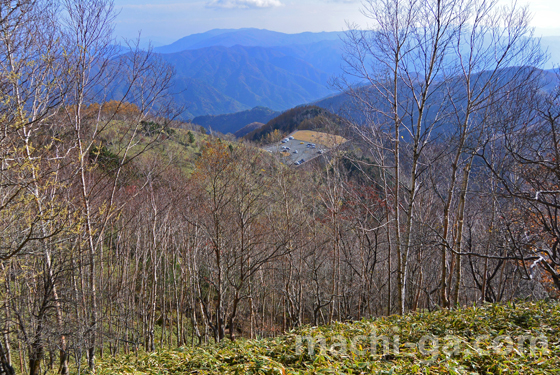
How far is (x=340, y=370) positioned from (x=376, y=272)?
44.8 feet

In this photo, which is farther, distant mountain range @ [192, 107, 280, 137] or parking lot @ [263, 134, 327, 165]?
distant mountain range @ [192, 107, 280, 137]

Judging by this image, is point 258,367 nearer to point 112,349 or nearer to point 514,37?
point 514,37

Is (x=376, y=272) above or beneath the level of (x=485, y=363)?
beneath

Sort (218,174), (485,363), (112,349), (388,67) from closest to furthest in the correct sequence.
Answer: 1. (485,363)
2. (388,67)
3. (218,174)
4. (112,349)

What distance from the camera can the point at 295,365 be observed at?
10.8 feet

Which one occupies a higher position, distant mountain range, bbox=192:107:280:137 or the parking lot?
distant mountain range, bbox=192:107:280:137

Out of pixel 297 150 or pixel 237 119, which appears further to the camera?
pixel 237 119

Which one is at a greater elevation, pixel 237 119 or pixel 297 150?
pixel 237 119

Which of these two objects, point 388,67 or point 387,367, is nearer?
point 387,367

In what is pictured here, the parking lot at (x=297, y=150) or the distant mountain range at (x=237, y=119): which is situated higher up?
the distant mountain range at (x=237, y=119)

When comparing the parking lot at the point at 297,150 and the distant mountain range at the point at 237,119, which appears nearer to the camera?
the parking lot at the point at 297,150

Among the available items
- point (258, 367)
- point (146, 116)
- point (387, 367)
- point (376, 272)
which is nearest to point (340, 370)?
point (387, 367)

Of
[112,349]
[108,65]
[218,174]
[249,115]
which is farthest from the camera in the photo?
[249,115]

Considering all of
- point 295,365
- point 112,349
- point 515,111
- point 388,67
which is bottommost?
point 112,349
